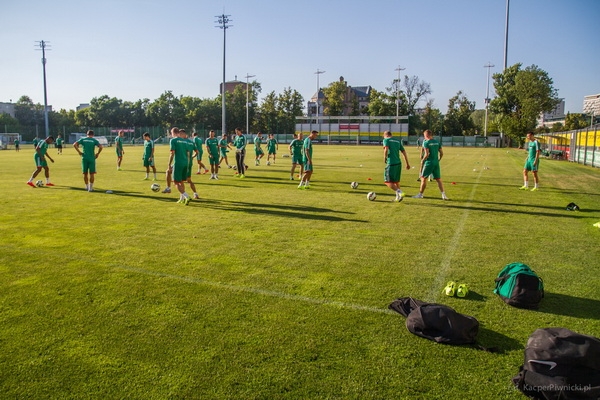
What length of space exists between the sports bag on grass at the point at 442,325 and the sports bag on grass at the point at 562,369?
64 centimetres

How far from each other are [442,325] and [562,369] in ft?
3.54

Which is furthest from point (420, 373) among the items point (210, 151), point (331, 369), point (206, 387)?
point (210, 151)

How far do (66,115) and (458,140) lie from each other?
79303 millimetres

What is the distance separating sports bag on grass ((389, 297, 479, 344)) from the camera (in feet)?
13.5

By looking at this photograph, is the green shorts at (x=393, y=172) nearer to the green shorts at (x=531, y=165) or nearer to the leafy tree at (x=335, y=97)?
the green shorts at (x=531, y=165)

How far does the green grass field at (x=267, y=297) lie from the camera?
3566 mm

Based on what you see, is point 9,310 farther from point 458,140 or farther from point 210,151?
point 458,140

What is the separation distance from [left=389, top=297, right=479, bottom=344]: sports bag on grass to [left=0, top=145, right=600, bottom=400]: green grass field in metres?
0.10

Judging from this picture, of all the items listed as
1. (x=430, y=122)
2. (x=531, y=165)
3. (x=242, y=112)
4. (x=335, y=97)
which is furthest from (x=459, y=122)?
(x=531, y=165)

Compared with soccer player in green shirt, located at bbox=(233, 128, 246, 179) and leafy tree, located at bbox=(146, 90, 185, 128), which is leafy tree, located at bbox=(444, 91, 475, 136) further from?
soccer player in green shirt, located at bbox=(233, 128, 246, 179)

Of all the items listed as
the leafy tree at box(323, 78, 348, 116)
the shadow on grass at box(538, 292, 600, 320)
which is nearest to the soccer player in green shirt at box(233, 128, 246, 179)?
the shadow on grass at box(538, 292, 600, 320)

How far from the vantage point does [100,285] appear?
5.59 metres

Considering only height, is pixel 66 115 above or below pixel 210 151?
above

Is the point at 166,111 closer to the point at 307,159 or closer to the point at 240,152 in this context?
the point at 240,152
